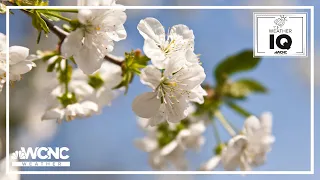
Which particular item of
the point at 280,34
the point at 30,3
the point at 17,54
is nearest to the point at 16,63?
the point at 17,54

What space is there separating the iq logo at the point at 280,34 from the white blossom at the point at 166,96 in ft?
0.98

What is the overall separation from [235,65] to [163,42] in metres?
0.45

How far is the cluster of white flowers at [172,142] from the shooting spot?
1.24 metres

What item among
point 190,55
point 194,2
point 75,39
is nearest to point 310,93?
point 194,2

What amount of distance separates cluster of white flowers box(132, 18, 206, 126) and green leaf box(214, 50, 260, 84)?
392 millimetres

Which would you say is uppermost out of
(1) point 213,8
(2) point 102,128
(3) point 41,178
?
(1) point 213,8

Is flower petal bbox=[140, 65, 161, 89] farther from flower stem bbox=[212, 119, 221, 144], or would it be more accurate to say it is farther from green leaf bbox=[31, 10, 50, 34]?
flower stem bbox=[212, 119, 221, 144]

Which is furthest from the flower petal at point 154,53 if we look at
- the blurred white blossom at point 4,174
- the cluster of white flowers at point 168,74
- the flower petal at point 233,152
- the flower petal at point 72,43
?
the blurred white blossom at point 4,174

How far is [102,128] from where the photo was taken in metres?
1.35

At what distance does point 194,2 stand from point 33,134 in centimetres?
59

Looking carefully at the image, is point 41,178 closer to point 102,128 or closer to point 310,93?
point 102,128

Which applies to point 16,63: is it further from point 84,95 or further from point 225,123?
point 225,123

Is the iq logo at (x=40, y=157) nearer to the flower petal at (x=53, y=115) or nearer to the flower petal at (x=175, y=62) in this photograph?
the flower petal at (x=53, y=115)

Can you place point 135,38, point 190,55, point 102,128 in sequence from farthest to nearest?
1. point 102,128
2. point 135,38
3. point 190,55
